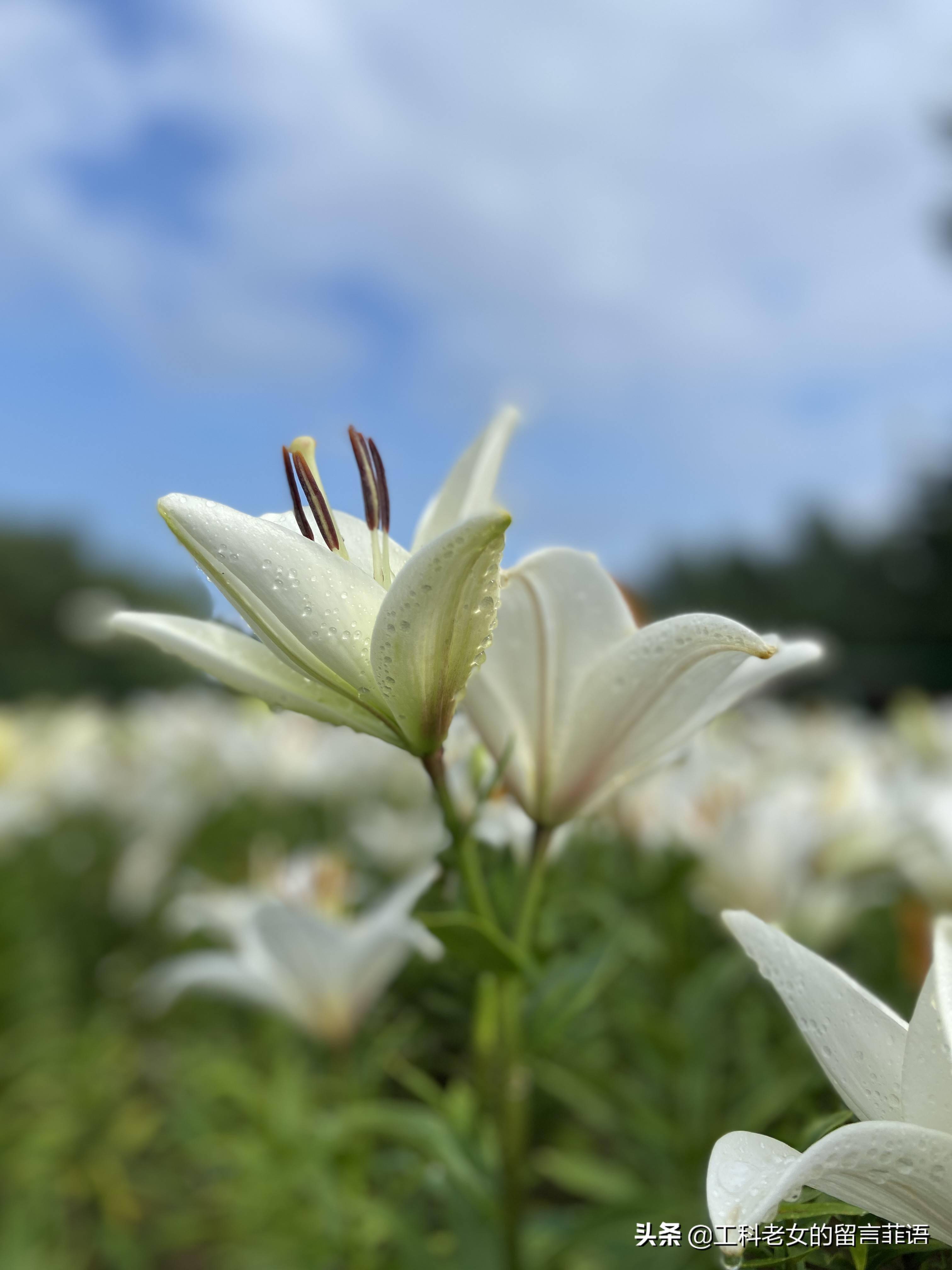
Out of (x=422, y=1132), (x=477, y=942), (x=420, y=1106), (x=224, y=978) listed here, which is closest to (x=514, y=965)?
(x=477, y=942)

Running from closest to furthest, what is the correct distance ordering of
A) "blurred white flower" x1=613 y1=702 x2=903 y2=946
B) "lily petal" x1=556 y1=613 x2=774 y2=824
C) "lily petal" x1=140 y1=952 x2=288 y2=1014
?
"lily petal" x1=556 y1=613 x2=774 y2=824, "lily petal" x1=140 y1=952 x2=288 y2=1014, "blurred white flower" x1=613 y1=702 x2=903 y2=946

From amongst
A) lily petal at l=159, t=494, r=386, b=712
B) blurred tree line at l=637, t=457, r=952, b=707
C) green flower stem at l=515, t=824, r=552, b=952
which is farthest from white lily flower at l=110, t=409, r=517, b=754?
blurred tree line at l=637, t=457, r=952, b=707

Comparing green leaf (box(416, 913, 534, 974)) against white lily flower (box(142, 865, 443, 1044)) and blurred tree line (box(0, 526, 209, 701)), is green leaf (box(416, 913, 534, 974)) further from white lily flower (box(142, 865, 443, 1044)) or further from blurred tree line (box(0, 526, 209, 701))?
blurred tree line (box(0, 526, 209, 701))

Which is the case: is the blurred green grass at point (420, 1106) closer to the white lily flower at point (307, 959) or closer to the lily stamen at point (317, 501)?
the white lily flower at point (307, 959)

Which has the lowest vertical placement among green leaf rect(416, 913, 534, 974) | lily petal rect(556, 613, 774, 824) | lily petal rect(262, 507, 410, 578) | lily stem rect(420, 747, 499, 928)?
green leaf rect(416, 913, 534, 974)

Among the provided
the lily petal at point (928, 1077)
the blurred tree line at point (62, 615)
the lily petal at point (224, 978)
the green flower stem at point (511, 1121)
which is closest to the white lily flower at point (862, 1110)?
the lily petal at point (928, 1077)

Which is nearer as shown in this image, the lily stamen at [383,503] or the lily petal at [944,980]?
the lily petal at [944,980]

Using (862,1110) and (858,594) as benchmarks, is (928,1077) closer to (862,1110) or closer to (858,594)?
(862,1110)

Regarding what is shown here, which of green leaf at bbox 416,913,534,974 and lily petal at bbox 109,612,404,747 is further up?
lily petal at bbox 109,612,404,747
